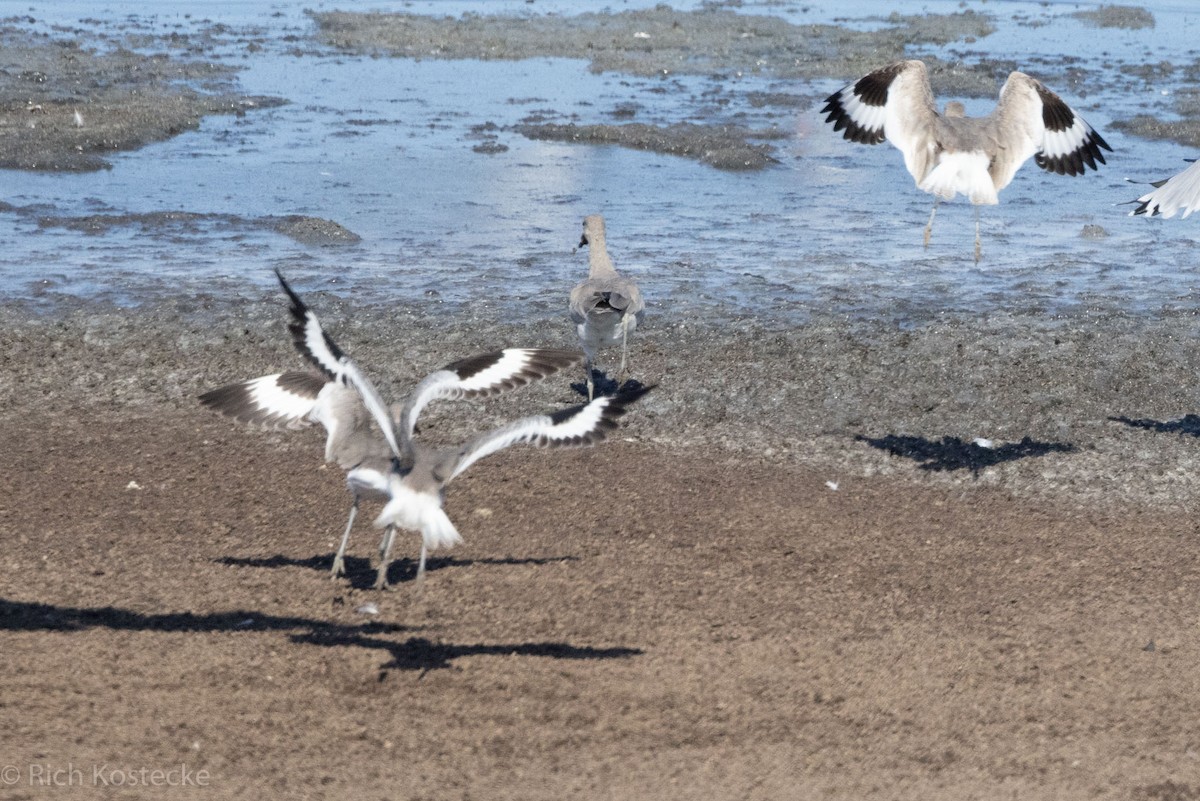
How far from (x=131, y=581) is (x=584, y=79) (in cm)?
1877

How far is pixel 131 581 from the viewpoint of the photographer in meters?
6.86

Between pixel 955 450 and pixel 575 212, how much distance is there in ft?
24.1

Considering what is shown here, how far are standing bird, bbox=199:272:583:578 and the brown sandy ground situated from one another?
572 millimetres

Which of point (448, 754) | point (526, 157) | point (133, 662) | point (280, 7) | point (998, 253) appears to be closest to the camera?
point (448, 754)

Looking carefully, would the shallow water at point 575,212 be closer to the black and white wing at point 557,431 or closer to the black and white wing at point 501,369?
the black and white wing at point 501,369

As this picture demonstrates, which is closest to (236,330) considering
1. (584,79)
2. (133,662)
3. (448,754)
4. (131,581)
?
(131,581)

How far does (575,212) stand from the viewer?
15570mm

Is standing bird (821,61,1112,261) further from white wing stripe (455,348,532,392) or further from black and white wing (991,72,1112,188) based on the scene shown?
white wing stripe (455,348,532,392)

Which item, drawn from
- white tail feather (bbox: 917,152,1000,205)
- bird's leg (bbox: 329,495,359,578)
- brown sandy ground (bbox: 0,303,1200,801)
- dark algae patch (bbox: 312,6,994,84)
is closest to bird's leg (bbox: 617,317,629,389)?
brown sandy ground (bbox: 0,303,1200,801)

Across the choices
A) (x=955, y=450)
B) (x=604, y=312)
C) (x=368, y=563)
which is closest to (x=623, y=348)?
(x=604, y=312)

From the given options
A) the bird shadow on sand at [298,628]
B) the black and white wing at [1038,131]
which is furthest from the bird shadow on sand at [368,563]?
the black and white wing at [1038,131]

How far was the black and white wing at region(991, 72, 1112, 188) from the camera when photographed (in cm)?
1030

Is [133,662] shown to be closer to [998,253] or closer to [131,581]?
[131,581]

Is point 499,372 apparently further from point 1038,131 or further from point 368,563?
point 1038,131
